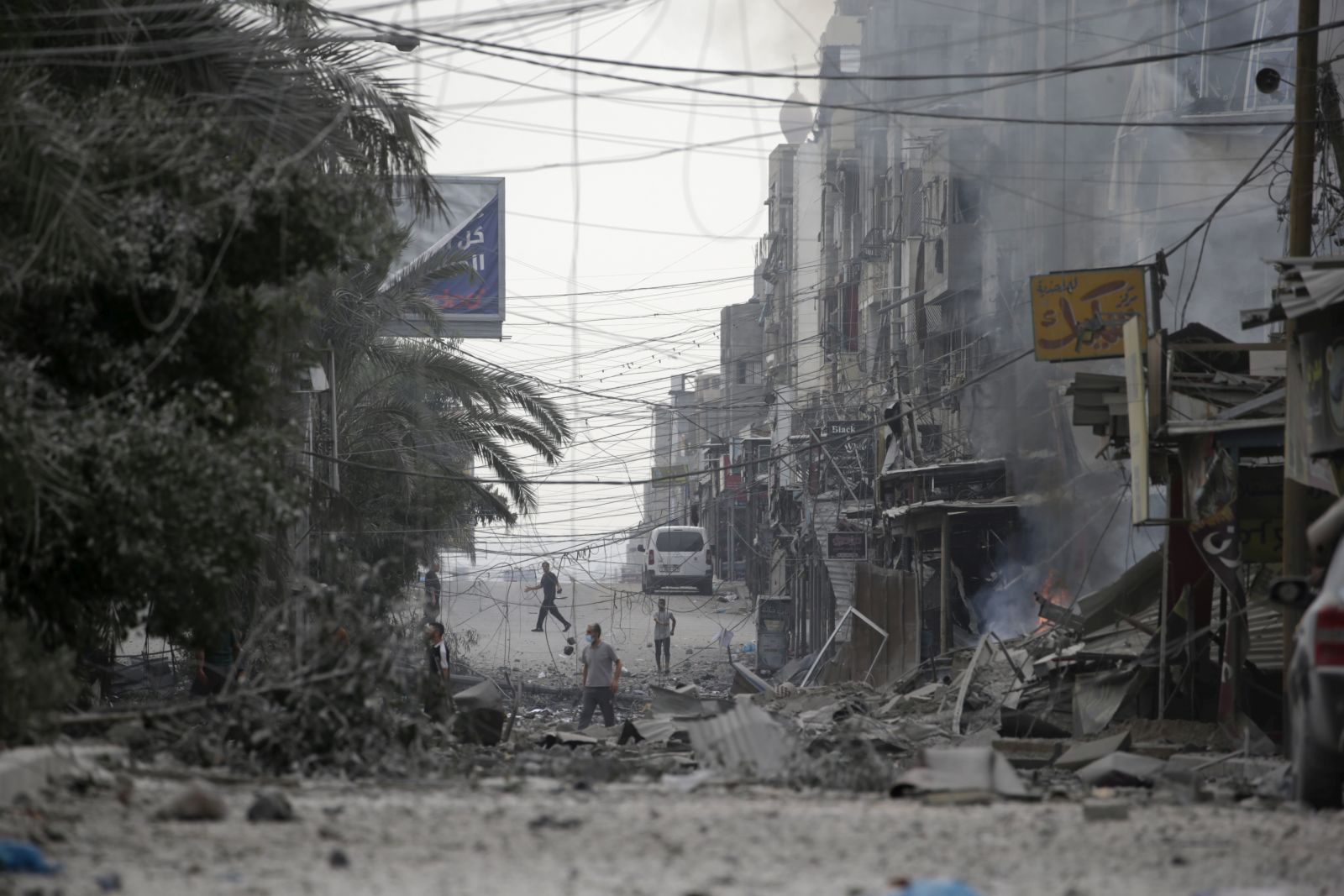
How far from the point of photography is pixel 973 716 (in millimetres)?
17594

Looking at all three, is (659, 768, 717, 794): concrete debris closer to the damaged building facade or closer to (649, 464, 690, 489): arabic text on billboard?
the damaged building facade

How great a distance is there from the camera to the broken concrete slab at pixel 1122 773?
35.7 ft

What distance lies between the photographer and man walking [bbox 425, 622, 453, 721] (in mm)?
12055

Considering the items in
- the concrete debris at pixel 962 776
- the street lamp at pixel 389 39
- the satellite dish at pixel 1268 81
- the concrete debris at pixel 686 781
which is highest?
the satellite dish at pixel 1268 81

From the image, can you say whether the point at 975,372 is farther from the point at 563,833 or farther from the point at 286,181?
the point at 563,833

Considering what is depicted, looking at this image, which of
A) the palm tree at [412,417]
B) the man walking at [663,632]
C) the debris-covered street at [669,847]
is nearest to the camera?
the debris-covered street at [669,847]

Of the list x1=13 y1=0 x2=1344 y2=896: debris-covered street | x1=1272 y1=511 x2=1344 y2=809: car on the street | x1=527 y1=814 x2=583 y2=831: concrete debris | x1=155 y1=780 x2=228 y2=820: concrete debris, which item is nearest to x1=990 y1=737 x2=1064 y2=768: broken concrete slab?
x1=13 y1=0 x2=1344 y2=896: debris-covered street

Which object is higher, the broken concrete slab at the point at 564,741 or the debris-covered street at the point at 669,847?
the debris-covered street at the point at 669,847

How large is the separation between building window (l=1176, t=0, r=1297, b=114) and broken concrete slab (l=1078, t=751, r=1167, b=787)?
19.8 meters

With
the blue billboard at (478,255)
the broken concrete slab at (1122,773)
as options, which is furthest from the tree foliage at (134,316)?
the blue billboard at (478,255)

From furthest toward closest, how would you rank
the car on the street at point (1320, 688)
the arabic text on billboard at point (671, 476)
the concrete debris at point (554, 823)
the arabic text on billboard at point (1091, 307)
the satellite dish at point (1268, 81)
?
the arabic text on billboard at point (671, 476)
the arabic text on billboard at point (1091, 307)
the satellite dish at point (1268, 81)
the car on the street at point (1320, 688)
the concrete debris at point (554, 823)

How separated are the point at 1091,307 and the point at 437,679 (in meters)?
8.97

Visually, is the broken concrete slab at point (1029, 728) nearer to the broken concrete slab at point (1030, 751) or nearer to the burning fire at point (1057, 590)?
the broken concrete slab at point (1030, 751)

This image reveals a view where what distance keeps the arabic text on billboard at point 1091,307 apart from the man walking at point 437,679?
7.53 m
